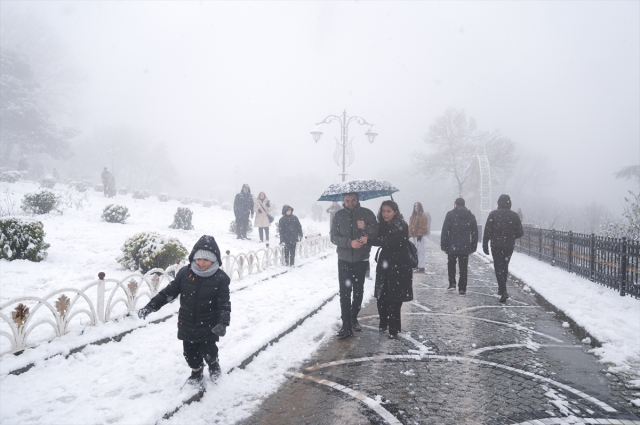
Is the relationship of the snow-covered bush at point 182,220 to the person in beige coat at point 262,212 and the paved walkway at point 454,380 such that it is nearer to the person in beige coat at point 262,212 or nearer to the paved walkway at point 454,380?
the person in beige coat at point 262,212

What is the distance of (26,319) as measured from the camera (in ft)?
13.1

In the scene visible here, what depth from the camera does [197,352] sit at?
3598 millimetres

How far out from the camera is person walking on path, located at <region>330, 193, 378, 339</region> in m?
5.16

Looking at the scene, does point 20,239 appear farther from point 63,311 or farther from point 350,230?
point 350,230

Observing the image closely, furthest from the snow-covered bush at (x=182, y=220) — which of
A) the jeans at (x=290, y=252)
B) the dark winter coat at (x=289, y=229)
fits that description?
the dark winter coat at (x=289, y=229)

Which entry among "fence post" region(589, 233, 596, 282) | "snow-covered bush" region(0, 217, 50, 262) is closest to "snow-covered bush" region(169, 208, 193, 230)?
"snow-covered bush" region(0, 217, 50, 262)

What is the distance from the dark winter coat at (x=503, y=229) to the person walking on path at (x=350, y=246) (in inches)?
131

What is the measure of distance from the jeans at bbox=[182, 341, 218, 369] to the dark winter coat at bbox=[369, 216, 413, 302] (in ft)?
8.19

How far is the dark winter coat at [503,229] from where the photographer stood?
736 cm

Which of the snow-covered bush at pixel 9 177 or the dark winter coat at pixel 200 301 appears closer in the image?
the dark winter coat at pixel 200 301

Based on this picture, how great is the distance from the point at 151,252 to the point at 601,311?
890 centimetres

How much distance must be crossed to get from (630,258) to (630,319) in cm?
233

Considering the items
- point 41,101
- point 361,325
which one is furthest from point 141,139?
point 361,325

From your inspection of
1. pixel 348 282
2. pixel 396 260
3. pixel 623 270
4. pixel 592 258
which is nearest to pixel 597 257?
pixel 592 258
